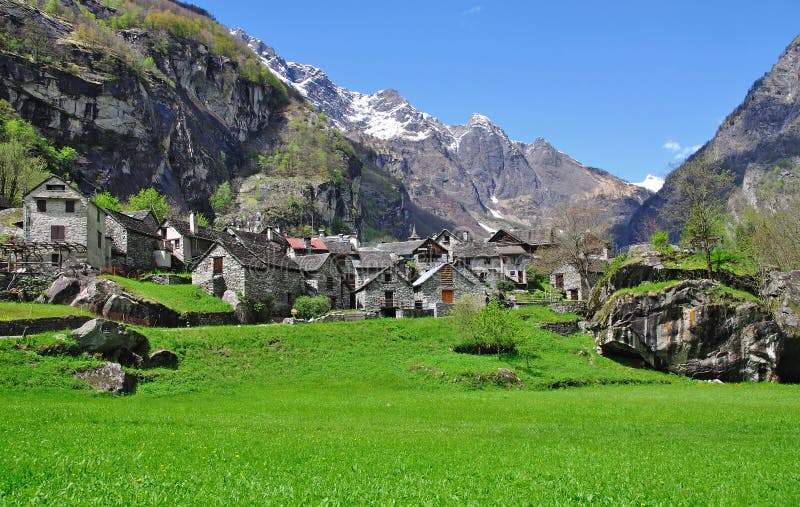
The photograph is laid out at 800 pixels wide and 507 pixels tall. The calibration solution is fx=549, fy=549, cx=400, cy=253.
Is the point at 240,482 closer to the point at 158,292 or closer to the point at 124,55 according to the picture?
the point at 158,292

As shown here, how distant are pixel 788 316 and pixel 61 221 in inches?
2750

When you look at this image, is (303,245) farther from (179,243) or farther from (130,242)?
(130,242)

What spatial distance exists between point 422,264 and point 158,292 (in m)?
52.2

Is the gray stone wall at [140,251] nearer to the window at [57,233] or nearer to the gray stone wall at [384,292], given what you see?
the window at [57,233]

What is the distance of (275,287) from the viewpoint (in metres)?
64.4

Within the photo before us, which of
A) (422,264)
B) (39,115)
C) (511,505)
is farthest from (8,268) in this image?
(39,115)

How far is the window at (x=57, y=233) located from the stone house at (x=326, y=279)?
88.5 ft

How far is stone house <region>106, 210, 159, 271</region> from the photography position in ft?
212

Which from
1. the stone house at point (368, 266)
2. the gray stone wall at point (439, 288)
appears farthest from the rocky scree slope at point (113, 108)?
the gray stone wall at point (439, 288)

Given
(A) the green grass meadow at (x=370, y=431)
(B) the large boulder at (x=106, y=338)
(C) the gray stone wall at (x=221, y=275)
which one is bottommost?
(A) the green grass meadow at (x=370, y=431)

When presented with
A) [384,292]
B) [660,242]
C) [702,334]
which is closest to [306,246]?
[384,292]

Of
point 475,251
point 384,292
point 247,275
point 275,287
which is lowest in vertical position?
point 384,292

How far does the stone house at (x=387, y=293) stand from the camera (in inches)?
2670

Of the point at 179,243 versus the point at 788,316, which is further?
the point at 179,243
